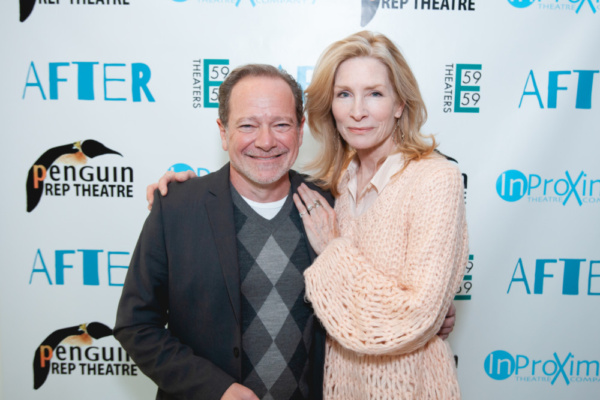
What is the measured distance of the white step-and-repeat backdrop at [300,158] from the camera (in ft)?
6.22

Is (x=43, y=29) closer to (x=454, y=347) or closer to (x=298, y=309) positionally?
(x=298, y=309)

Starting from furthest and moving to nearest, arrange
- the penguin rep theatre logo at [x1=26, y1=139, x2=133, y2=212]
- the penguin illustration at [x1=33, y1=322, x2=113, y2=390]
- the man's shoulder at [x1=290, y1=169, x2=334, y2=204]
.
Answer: the penguin illustration at [x1=33, y1=322, x2=113, y2=390], the penguin rep theatre logo at [x1=26, y1=139, x2=133, y2=212], the man's shoulder at [x1=290, y1=169, x2=334, y2=204]

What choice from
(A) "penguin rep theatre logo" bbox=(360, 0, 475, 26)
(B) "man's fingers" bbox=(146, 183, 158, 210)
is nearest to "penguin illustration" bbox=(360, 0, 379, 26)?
(A) "penguin rep theatre logo" bbox=(360, 0, 475, 26)

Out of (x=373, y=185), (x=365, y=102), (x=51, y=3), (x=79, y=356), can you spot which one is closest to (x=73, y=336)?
(x=79, y=356)

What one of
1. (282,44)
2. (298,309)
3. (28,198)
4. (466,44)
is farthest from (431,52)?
(28,198)

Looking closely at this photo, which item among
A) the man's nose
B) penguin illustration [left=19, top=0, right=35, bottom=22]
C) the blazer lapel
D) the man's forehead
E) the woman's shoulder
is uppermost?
penguin illustration [left=19, top=0, right=35, bottom=22]

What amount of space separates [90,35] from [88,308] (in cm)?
132

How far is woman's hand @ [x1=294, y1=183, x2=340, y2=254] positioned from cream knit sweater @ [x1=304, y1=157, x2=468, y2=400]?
66mm

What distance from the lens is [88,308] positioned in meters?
2.07

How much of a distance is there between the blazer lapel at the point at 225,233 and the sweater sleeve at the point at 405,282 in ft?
0.73

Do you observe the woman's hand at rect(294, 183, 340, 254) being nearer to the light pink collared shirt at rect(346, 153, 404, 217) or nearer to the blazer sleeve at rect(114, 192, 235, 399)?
the light pink collared shirt at rect(346, 153, 404, 217)

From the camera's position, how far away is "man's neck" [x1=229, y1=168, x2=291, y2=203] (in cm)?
137

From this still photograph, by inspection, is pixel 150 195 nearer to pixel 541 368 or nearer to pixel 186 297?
pixel 186 297

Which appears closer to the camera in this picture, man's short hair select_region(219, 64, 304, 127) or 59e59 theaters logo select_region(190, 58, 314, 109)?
man's short hair select_region(219, 64, 304, 127)
